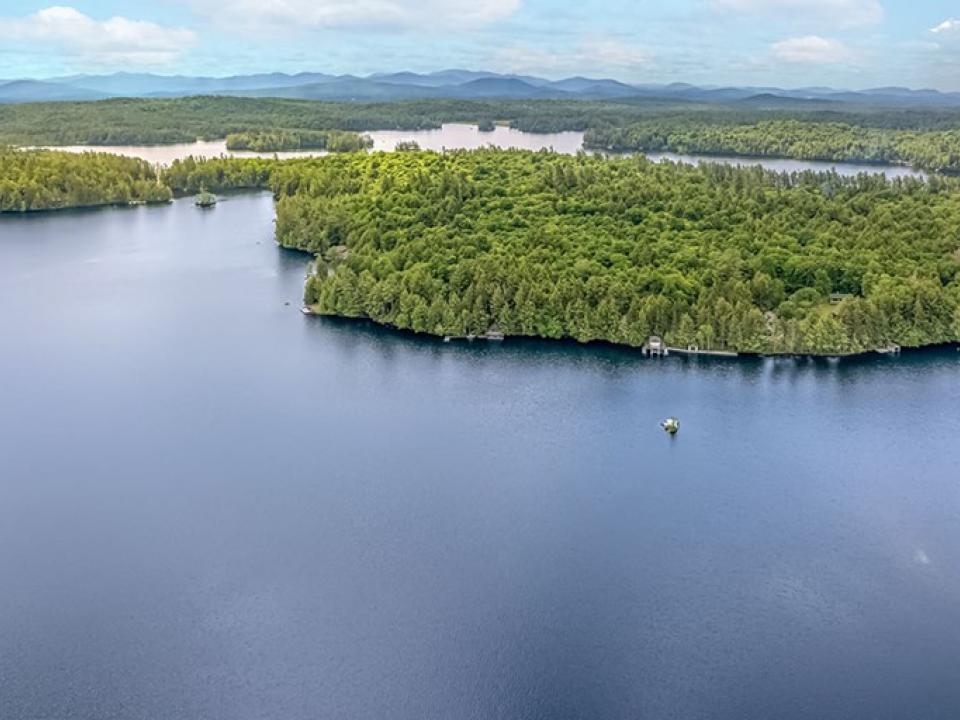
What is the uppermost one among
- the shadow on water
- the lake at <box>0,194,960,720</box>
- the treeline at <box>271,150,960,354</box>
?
the treeline at <box>271,150,960,354</box>

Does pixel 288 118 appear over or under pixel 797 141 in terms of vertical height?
over

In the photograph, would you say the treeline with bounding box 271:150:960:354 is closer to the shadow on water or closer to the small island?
the shadow on water

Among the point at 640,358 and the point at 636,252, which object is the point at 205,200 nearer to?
the point at 636,252

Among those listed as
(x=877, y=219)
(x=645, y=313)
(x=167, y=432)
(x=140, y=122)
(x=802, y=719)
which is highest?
(x=140, y=122)

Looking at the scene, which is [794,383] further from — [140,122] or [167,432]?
[140,122]

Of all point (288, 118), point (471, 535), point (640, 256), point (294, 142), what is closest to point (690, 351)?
point (640, 256)

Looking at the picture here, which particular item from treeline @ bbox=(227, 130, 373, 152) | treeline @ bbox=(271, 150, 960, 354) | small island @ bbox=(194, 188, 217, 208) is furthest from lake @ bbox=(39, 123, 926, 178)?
treeline @ bbox=(271, 150, 960, 354)

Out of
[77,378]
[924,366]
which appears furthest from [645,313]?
[77,378]
